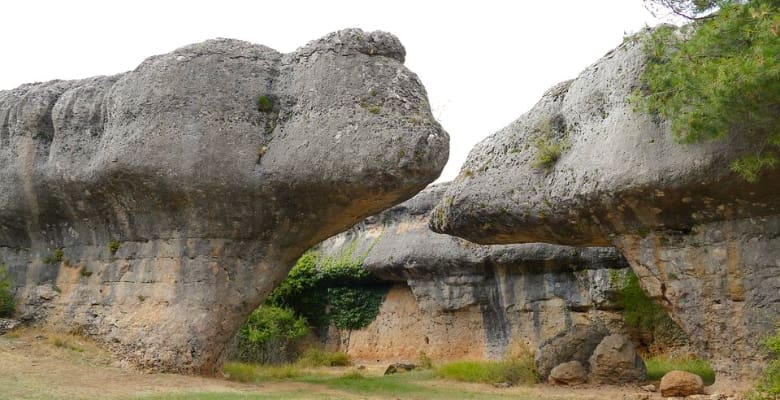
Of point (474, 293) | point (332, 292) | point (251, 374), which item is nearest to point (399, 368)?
point (474, 293)

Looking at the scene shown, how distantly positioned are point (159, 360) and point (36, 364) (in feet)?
5.69

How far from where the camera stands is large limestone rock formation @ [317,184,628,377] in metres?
17.4

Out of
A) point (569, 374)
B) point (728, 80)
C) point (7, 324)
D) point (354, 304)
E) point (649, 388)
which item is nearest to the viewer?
point (728, 80)

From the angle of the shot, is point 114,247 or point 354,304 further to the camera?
point 354,304

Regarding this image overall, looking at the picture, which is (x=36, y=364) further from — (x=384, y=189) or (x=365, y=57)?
(x=365, y=57)

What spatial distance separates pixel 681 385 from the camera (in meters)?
11.2

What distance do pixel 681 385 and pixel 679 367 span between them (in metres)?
3.69

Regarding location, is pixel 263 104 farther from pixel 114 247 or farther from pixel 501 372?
pixel 501 372

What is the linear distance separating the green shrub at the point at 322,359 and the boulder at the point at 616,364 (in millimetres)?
9221

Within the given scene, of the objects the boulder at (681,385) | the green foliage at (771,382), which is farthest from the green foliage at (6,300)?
the green foliage at (771,382)

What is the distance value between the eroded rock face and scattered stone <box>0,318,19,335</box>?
0.29 metres

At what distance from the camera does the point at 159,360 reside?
11.6 m

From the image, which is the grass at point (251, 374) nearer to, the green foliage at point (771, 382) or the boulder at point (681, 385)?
the boulder at point (681, 385)

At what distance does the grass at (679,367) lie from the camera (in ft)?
44.9
